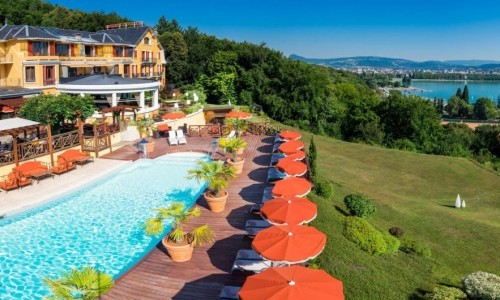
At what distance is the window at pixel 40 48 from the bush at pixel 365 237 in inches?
1373

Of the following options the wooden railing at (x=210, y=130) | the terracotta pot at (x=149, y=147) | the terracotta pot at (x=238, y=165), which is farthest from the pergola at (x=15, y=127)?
the wooden railing at (x=210, y=130)

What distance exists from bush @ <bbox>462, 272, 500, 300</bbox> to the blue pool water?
9837 millimetres

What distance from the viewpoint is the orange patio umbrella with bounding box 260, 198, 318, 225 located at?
1169 centimetres

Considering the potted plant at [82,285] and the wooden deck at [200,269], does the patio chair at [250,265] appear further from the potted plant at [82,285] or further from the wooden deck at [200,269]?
the potted plant at [82,285]

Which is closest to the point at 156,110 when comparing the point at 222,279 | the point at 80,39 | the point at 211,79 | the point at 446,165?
the point at 80,39

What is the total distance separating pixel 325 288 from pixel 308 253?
6.11ft

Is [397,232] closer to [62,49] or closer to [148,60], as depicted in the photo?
[62,49]

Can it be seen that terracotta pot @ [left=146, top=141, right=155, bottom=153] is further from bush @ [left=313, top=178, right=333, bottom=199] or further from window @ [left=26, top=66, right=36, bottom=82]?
window @ [left=26, top=66, right=36, bottom=82]

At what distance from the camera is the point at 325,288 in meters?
7.55

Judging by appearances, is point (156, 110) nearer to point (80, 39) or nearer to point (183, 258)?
point (80, 39)

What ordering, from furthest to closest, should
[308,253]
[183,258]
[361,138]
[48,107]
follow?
[361,138]
[48,107]
[183,258]
[308,253]

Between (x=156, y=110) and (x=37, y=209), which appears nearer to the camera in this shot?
(x=37, y=209)

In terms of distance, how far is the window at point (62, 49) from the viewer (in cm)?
4008

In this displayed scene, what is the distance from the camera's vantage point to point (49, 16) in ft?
225
